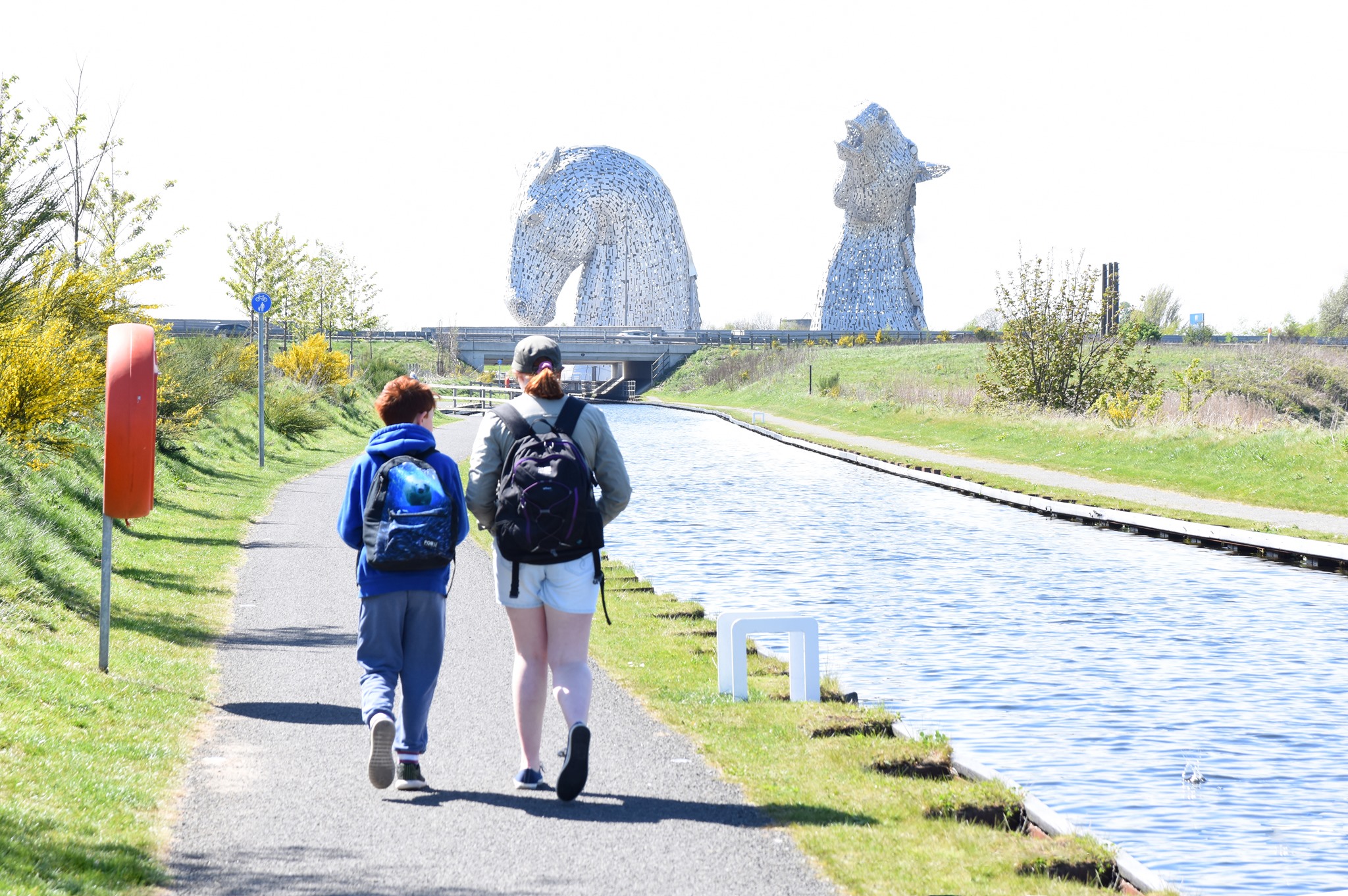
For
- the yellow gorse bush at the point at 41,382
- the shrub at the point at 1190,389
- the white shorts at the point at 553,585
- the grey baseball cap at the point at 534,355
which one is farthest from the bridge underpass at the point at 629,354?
the white shorts at the point at 553,585

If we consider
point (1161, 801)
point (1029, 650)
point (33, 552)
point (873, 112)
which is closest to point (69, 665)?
point (33, 552)

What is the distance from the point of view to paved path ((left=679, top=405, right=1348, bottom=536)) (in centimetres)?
1914

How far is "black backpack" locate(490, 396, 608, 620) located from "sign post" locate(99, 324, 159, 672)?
3.25 meters

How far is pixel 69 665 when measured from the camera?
27.9 feet

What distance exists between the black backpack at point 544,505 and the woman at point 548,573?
24 millimetres

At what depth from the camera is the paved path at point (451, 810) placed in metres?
5.14

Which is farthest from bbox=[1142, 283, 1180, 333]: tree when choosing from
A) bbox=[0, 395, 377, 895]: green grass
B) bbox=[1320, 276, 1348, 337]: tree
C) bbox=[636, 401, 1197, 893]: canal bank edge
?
bbox=[0, 395, 377, 895]: green grass

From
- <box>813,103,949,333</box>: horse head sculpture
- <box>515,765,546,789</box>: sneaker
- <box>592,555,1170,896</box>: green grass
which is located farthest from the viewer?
<box>813,103,949,333</box>: horse head sculpture

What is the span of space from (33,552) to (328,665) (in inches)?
131

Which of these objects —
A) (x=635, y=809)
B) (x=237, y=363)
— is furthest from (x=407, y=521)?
(x=237, y=363)

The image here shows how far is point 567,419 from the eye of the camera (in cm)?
605

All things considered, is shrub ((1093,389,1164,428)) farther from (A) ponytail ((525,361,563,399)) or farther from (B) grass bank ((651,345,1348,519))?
(A) ponytail ((525,361,563,399))

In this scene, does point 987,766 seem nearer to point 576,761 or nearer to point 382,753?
point 576,761

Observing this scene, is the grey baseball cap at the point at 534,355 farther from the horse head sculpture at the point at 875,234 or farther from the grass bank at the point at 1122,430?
the horse head sculpture at the point at 875,234
